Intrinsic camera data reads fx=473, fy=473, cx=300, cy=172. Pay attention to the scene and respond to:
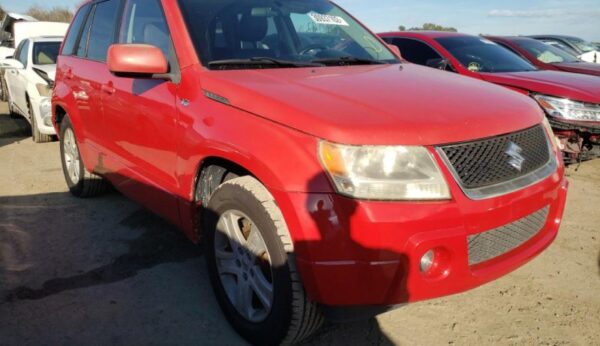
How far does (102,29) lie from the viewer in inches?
149

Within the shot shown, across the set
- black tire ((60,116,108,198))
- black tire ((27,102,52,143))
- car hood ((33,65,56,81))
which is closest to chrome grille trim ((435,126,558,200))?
black tire ((60,116,108,198))

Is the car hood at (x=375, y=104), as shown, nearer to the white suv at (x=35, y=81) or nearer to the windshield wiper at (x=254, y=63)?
the windshield wiper at (x=254, y=63)

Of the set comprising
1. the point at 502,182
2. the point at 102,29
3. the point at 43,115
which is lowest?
the point at 43,115

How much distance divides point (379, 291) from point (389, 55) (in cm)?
203

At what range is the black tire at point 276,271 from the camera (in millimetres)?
1984

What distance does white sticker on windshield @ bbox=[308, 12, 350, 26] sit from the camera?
332 cm

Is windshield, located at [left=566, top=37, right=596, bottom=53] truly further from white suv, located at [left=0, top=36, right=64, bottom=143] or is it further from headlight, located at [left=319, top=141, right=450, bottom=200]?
headlight, located at [left=319, top=141, right=450, bottom=200]

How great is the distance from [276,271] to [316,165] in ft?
1.69

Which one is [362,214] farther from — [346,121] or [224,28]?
[224,28]

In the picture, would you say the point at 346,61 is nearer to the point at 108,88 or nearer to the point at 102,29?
the point at 108,88

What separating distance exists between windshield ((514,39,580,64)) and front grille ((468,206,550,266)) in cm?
607

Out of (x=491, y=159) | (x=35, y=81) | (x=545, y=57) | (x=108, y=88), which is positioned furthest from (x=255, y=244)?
(x=545, y=57)

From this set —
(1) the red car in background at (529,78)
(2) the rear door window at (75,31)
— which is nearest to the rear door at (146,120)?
(2) the rear door window at (75,31)

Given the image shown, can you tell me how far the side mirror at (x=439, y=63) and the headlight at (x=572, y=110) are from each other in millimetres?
1246
